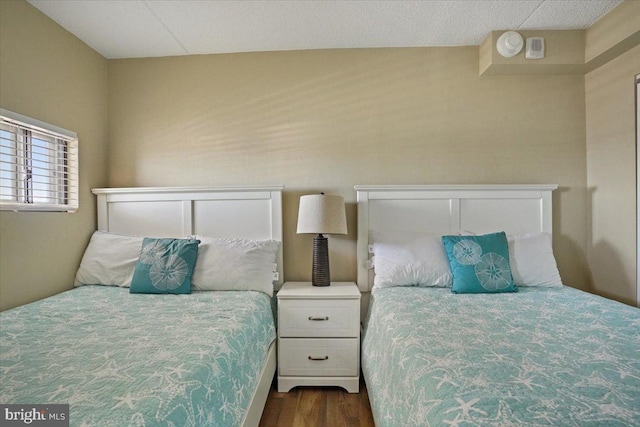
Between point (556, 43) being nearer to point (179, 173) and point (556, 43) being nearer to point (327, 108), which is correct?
point (327, 108)

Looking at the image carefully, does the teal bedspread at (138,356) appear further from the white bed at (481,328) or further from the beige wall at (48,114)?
the white bed at (481,328)

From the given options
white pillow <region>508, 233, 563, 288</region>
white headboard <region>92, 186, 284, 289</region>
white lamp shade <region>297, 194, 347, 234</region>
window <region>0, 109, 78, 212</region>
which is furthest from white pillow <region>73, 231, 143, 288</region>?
white pillow <region>508, 233, 563, 288</region>

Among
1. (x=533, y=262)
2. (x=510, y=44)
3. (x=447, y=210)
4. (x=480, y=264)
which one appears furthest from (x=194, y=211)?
(x=510, y=44)

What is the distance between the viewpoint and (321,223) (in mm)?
2217

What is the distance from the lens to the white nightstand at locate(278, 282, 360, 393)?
82.5 inches

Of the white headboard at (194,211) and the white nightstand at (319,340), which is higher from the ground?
the white headboard at (194,211)

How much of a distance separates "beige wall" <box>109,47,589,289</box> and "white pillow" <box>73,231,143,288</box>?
568mm

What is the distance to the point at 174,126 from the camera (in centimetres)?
263

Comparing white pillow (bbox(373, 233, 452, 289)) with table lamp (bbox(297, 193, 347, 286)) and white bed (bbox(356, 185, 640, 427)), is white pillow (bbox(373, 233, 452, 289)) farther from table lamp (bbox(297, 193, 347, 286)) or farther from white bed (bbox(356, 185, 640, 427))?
table lamp (bbox(297, 193, 347, 286))

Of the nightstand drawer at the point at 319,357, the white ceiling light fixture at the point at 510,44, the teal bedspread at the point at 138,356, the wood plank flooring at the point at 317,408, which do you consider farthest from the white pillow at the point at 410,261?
the white ceiling light fixture at the point at 510,44

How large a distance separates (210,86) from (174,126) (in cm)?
42

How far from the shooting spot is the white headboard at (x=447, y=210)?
95.6 inches

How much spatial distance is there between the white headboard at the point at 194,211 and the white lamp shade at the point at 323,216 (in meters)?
0.28

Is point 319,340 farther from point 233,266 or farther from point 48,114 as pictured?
point 48,114
